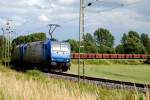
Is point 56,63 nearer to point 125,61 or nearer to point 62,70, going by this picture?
point 62,70

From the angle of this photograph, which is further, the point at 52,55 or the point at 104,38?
the point at 104,38

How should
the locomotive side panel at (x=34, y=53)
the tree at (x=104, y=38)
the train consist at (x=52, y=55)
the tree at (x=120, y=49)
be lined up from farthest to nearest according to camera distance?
the tree at (x=104, y=38) < the tree at (x=120, y=49) < the locomotive side panel at (x=34, y=53) < the train consist at (x=52, y=55)

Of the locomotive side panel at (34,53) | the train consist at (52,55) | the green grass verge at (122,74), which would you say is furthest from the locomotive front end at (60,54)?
the green grass verge at (122,74)

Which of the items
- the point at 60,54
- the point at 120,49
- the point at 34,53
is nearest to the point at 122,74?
the point at 60,54

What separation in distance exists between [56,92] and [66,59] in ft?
106

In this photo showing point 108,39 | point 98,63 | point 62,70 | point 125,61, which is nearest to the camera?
point 62,70

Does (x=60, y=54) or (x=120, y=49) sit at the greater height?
(x=120, y=49)

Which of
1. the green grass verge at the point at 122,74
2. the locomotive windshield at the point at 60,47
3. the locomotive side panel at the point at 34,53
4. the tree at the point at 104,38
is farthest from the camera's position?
the tree at the point at 104,38

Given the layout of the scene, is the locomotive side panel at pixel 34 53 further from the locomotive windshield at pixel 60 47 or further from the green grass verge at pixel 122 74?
the green grass verge at pixel 122 74

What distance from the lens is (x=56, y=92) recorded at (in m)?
10.4

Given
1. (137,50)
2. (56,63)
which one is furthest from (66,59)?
(137,50)

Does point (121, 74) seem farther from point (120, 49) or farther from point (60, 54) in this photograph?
point (120, 49)

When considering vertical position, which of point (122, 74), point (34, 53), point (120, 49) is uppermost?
point (120, 49)

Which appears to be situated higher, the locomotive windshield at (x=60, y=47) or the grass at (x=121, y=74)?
the locomotive windshield at (x=60, y=47)
